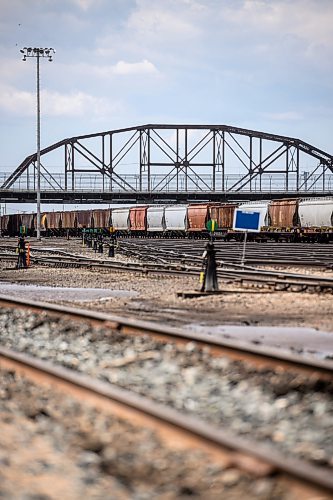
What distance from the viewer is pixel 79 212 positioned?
94.1 m

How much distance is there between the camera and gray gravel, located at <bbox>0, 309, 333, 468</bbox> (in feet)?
18.9

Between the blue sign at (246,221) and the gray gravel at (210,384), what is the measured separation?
8.95 meters

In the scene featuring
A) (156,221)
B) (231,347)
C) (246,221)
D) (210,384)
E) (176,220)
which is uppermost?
(246,221)

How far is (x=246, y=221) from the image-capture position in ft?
63.3

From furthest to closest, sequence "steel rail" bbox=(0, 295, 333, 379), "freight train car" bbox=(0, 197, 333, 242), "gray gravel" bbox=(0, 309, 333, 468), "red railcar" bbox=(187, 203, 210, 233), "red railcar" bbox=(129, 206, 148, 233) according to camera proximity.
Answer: "red railcar" bbox=(129, 206, 148, 233) → "red railcar" bbox=(187, 203, 210, 233) → "freight train car" bbox=(0, 197, 333, 242) → "steel rail" bbox=(0, 295, 333, 379) → "gray gravel" bbox=(0, 309, 333, 468)

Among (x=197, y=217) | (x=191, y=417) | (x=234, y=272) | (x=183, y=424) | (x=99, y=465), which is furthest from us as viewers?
(x=197, y=217)

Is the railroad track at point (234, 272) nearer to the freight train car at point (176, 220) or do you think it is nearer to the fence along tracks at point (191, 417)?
the fence along tracks at point (191, 417)

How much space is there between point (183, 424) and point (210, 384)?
86.8 inches

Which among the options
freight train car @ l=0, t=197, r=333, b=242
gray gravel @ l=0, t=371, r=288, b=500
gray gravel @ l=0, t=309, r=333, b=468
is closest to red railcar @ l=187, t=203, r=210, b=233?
freight train car @ l=0, t=197, r=333, b=242

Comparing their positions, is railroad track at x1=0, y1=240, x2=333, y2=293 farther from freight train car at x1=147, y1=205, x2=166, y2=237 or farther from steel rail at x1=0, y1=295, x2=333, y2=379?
freight train car at x1=147, y1=205, x2=166, y2=237

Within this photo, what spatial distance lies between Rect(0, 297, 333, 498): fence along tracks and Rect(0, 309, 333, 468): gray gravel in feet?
0.66

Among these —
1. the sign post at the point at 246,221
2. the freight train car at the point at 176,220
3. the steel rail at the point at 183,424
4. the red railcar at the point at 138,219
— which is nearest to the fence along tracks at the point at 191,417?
the steel rail at the point at 183,424

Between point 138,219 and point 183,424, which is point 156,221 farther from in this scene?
point 183,424

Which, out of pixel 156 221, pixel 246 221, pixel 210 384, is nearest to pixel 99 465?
pixel 210 384
